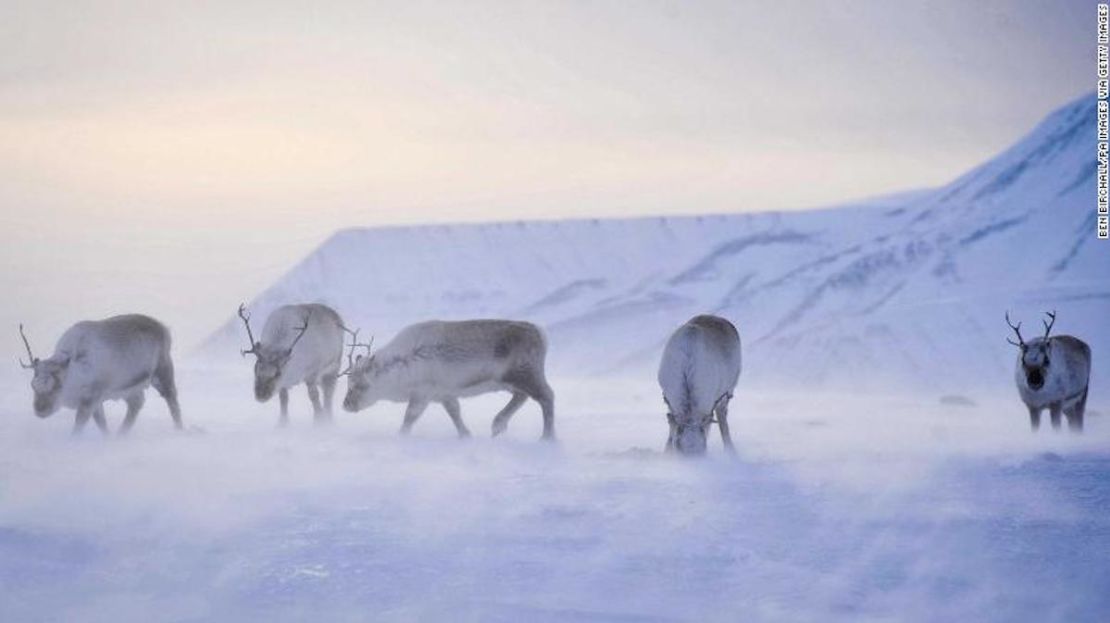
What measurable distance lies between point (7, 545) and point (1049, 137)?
3856 cm

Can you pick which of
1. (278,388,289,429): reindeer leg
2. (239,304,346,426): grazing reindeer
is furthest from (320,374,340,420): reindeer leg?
(278,388,289,429): reindeer leg

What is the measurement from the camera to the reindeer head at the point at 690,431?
12031mm

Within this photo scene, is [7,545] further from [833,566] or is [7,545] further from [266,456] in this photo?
[833,566]

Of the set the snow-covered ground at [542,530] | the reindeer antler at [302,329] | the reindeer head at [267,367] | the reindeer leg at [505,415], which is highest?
the reindeer antler at [302,329]

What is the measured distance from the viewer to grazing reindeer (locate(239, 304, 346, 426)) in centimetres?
1488

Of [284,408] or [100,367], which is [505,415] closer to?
[284,408]

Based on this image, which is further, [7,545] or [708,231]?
[708,231]

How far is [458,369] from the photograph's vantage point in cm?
1447

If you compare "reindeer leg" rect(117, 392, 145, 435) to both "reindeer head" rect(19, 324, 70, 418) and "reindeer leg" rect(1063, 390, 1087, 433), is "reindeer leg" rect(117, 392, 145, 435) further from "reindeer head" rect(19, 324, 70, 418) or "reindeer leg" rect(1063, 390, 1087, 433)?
"reindeer leg" rect(1063, 390, 1087, 433)

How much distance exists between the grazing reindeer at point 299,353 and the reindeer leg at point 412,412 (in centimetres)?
163

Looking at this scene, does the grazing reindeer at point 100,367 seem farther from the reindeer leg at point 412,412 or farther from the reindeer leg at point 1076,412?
the reindeer leg at point 1076,412

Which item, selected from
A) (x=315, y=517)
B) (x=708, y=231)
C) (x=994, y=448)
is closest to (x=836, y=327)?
A: (x=708, y=231)

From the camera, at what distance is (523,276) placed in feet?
145

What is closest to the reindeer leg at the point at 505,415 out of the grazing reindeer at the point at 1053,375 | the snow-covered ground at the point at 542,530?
the snow-covered ground at the point at 542,530
